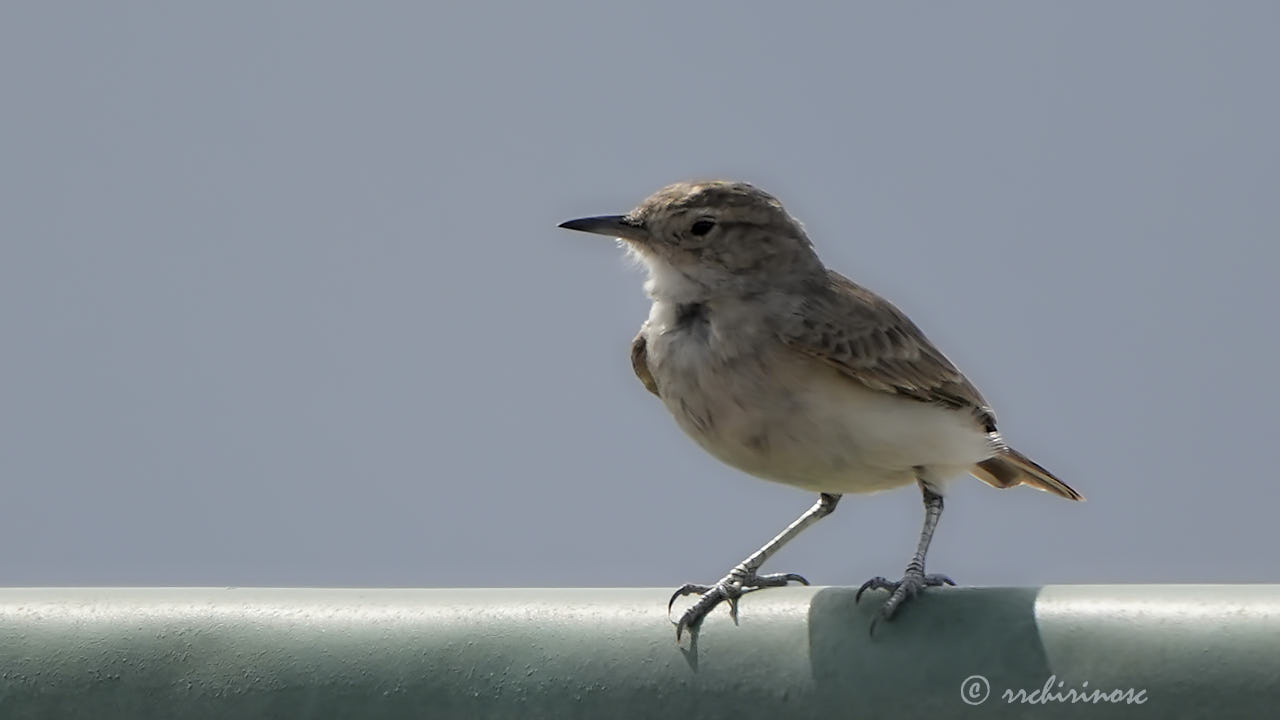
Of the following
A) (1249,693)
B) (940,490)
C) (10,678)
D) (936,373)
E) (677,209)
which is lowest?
(1249,693)

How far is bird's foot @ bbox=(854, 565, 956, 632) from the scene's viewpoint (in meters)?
4.86

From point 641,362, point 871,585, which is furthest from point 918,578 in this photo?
point 641,362

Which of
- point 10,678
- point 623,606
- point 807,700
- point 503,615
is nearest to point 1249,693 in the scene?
point 807,700

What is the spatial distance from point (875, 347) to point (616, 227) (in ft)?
4.27

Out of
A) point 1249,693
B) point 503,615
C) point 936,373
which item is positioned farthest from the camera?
point 936,373

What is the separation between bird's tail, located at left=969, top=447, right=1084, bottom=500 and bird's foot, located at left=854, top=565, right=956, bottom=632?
67.8 inches

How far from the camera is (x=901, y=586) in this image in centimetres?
511

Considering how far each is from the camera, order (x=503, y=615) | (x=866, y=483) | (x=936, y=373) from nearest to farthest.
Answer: (x=503, y=615)
(x=866, y=483)
(x=936, y=373)

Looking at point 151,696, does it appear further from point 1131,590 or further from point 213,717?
point 1131,590

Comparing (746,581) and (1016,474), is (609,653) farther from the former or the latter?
(1016,474)

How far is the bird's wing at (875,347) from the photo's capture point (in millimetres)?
6496

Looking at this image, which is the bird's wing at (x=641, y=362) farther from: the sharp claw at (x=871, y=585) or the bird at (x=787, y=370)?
the sharp claw at (x=871, y=585)

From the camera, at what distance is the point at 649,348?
6.87 m

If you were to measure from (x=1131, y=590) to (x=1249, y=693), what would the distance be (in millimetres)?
469
